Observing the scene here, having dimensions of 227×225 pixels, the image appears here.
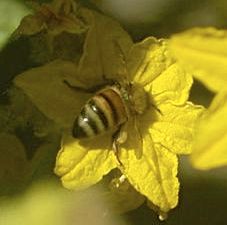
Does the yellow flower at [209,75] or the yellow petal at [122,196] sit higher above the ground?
the yellow flower at [209,75]

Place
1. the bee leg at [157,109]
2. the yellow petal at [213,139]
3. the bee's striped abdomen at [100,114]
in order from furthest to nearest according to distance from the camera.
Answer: the bee leg at [157,109] → the bee's striped abdomen at [100,114] → the yellow petal at [213,139]

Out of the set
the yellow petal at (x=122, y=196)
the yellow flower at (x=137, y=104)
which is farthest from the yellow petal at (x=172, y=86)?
the yellow petal at (x=122, y=196)

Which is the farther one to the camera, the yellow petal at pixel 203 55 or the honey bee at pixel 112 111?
the honey bee at pixel 112 111

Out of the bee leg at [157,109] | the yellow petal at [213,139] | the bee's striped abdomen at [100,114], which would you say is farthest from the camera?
the bee leg at [157,109]

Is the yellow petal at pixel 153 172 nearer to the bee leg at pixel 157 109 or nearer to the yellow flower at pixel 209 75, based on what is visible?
the bee leg at pixel 157 109

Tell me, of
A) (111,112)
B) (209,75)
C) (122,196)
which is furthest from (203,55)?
(122,196)

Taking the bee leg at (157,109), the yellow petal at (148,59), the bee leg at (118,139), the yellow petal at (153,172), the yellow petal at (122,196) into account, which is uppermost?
the yellow petal at (148,59)

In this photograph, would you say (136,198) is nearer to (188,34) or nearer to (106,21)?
(106,21)

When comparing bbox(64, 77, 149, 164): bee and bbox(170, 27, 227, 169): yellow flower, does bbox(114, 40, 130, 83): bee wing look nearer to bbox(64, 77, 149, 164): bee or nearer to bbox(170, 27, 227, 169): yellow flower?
bbox(64, 77, 149, 164): bee
